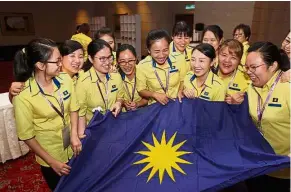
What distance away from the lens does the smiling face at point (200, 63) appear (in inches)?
76.8

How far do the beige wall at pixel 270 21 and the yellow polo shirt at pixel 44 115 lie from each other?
21.1 ft

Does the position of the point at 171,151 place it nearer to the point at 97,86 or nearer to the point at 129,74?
the point at 97,86

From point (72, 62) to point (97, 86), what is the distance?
1.17 feet

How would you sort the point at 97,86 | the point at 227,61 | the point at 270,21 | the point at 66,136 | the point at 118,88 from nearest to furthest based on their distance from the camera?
the point at 66,136
the point at 97,86
the point at 118,88
the point at 227,61
the point at 270,21

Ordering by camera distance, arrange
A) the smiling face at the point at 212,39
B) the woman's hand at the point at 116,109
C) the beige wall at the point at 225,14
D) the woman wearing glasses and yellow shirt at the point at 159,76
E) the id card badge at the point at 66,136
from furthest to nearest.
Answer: the beige wall at the point at 225,14 → the smiling face at the point at 212,39 → the woman wearing glasses and yellow shirt at the point at 159,76 → the woman's hand at the point at 116,109 → the id card badge at the point at 66,136

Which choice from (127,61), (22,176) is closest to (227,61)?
(127,61)

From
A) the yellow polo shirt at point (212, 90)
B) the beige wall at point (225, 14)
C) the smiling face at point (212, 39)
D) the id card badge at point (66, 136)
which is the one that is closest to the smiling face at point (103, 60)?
the id card badge at point (66, 136)

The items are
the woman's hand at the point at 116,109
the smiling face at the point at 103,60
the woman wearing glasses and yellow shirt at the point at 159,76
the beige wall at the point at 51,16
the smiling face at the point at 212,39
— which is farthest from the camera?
the beige wall at the point at 51,16

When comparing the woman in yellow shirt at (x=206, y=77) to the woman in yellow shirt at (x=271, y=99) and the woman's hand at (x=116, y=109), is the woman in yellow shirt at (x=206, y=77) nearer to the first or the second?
the woman in yellow shirt at (x=271, y=99)

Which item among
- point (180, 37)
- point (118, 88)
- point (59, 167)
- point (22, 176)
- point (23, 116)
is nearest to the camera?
point (23, 116)

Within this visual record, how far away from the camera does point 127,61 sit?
2.08 metres

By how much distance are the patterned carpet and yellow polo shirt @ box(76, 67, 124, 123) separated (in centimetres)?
116

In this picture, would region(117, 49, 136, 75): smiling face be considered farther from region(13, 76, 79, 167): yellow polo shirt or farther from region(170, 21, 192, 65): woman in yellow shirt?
region(170, 21, 192, 65): woman in yellow shirt

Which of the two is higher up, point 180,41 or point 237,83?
point 180,41
